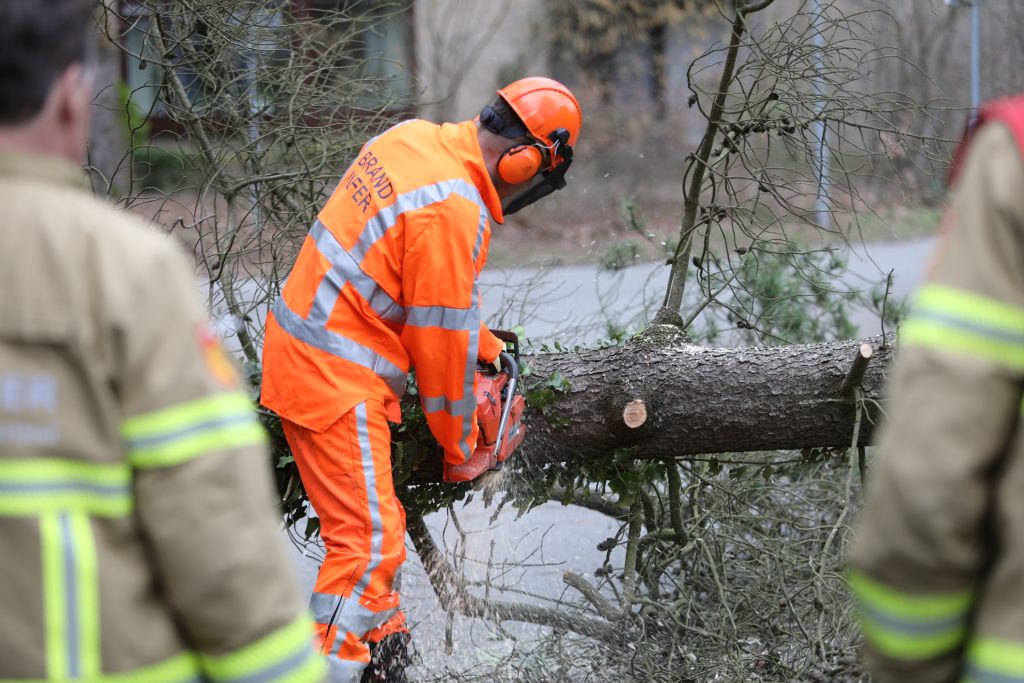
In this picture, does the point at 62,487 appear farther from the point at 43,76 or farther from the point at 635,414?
the point at 635,414

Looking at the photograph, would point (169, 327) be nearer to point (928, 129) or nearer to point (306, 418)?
point (306, 418)

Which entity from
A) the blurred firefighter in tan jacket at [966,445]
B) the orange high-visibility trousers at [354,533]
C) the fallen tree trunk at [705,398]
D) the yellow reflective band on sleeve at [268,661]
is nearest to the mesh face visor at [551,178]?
the fallen tree trunk at [705,398]

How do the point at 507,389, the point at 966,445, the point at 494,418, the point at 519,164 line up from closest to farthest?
the point at 966,445, the point at 519,164, the point at 494,418, the point at 507,389

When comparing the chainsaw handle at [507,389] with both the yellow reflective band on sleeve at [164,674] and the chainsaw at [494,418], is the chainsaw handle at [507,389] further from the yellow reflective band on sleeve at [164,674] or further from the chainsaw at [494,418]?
the yellow reflective band on sleeve at [164,674]

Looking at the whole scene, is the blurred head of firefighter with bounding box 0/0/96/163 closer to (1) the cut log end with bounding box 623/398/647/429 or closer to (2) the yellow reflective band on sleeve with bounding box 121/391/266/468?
(2) the yellow reflective band on sleeve with bounding box 121/391/266/468

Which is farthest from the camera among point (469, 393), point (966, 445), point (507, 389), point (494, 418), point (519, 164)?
point (507, 389)

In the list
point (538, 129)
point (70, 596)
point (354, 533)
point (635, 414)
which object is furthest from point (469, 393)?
point (70, 596)

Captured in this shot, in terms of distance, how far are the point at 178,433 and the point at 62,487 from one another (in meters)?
0.17

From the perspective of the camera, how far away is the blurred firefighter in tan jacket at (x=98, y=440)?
1328 mm

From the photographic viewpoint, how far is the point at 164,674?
56.2 inches

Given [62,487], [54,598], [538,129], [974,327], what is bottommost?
[54,598]

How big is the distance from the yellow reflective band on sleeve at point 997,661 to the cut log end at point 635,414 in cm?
220

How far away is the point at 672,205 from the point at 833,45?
10.3 metres

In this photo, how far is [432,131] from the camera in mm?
3289
